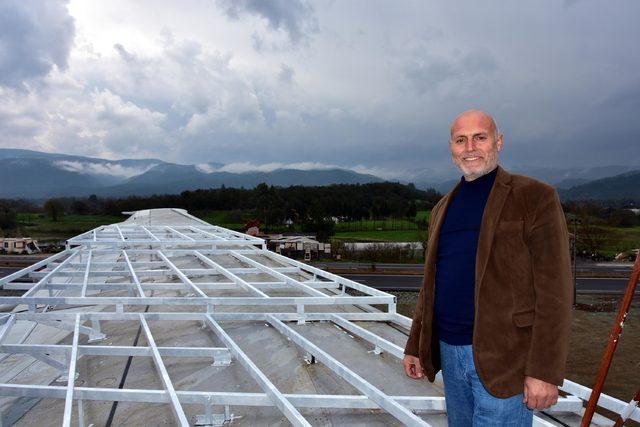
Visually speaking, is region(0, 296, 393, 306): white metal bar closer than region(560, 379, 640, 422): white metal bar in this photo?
No

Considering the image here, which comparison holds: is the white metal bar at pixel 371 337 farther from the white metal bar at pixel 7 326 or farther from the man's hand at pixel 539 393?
the white metal bar at pixel 7 326

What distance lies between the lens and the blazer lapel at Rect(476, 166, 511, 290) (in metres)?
2.16

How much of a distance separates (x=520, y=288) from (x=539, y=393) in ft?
1.61

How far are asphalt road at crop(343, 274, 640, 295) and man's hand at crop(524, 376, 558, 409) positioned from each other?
3429cm

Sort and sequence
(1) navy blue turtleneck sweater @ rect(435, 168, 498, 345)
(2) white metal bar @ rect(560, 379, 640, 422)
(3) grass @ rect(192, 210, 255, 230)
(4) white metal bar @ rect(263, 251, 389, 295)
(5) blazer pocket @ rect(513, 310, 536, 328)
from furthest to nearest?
(3) grass @ rect(192, 210, 255, 230)
(4) white metal bar @ rect(263, 251, 389, 295)
(2) white metal bar @ rect(560, 379, 640, 422)
(1) navy blue turtleneck sweater @ rect(435, 168, 498, 345)
(5) blazer pocket @ rect(513, 310, 536, 328)

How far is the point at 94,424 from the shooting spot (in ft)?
12.7

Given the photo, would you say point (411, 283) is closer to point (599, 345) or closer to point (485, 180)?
point (599, 345)

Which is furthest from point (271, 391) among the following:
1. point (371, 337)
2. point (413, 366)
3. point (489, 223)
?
point (489, 223)

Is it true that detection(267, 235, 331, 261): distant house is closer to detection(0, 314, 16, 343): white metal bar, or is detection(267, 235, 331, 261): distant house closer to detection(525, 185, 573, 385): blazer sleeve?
detection(0, 314, 16, 343): white metal bar

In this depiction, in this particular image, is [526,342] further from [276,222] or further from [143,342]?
[276,222]

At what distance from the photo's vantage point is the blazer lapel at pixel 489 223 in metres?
2.16

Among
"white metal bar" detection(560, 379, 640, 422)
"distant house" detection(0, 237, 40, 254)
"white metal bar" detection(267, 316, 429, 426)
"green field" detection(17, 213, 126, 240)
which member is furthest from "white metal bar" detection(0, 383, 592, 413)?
"green field" detection(17, 213, 126, 240)

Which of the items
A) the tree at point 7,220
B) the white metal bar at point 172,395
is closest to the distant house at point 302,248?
the white metal bar at point 172,395

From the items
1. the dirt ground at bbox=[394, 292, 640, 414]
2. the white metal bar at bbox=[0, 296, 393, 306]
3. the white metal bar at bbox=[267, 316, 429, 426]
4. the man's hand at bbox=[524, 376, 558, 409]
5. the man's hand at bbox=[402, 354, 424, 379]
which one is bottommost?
the dirt ground at bbox=[394, 292, 640, 414]
